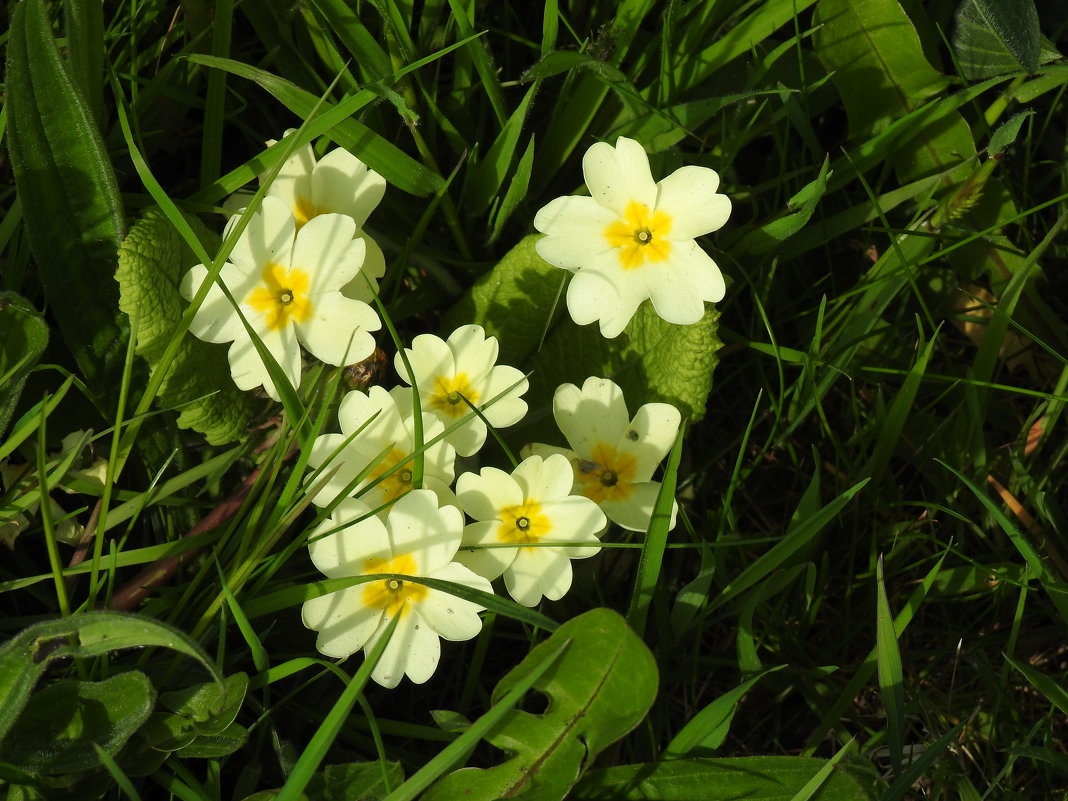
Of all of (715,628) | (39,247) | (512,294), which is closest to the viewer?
(39,247)

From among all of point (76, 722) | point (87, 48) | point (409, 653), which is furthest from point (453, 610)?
point (87, 48)

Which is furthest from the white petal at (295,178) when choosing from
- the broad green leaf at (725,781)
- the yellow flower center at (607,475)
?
the broad green leaf at (725,781)

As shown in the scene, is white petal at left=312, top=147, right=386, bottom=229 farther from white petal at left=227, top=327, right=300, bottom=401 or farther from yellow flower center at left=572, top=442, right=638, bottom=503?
yellow flower center at left=572, top=442, right=638, bottom=503

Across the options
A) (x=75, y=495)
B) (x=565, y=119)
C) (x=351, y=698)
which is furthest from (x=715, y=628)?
(x=75, y=495)

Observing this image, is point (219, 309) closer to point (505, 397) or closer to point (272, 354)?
point (272, 354)

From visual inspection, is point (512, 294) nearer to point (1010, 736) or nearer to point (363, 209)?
point (363, 209)

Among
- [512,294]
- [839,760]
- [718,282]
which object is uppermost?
[718,282]

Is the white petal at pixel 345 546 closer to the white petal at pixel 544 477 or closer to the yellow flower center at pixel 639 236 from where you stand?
the white petal at pixel 544 477
